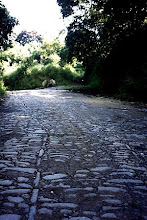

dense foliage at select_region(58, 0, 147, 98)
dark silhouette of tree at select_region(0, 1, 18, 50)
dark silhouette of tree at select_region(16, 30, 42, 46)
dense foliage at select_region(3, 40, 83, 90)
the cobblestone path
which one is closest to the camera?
the cobblestone path

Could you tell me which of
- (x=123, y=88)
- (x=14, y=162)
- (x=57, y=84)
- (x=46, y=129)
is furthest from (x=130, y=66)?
(x=57, y=84)

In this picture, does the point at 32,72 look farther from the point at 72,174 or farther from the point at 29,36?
the point at 29,36

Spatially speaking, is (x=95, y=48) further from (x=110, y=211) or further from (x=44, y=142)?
(x=110, y=211)

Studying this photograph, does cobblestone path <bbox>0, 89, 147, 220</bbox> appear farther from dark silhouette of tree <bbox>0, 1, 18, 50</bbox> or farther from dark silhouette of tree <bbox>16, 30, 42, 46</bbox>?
dark silhouette of tree <bbox>16, 30, 42, 46</bbox>

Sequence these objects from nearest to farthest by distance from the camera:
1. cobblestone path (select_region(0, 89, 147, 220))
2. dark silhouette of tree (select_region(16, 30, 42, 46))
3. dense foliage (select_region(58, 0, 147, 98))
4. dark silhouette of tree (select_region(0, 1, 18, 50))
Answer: cobblestone path (select_region(0, 89, 147, 220))
dark silhouette of tree (select_region(0, 1, 18, 50))
dense foliage (select_region(58, 0, 147, 98))
dark silhouette of tree (select_region(16, 30, 42, 46))

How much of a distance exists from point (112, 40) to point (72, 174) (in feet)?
52.9

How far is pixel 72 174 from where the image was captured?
123 inches

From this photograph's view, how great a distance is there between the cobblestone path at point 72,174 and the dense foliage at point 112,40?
30.9ft

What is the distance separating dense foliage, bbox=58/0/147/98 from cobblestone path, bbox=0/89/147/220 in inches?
371

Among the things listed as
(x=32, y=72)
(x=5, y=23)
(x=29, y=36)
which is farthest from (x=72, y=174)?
(x=29, y=36)

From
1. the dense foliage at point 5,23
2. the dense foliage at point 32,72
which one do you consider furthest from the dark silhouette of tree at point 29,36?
the dense foliage at point 5,23

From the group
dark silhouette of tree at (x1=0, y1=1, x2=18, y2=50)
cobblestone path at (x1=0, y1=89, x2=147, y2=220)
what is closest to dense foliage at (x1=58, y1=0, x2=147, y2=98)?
dark silhouette of tree at (x1=0, y1=1, x2=18, y2=50)

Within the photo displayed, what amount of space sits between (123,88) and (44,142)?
11.9m

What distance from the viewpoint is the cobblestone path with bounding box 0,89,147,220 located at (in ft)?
7.51
